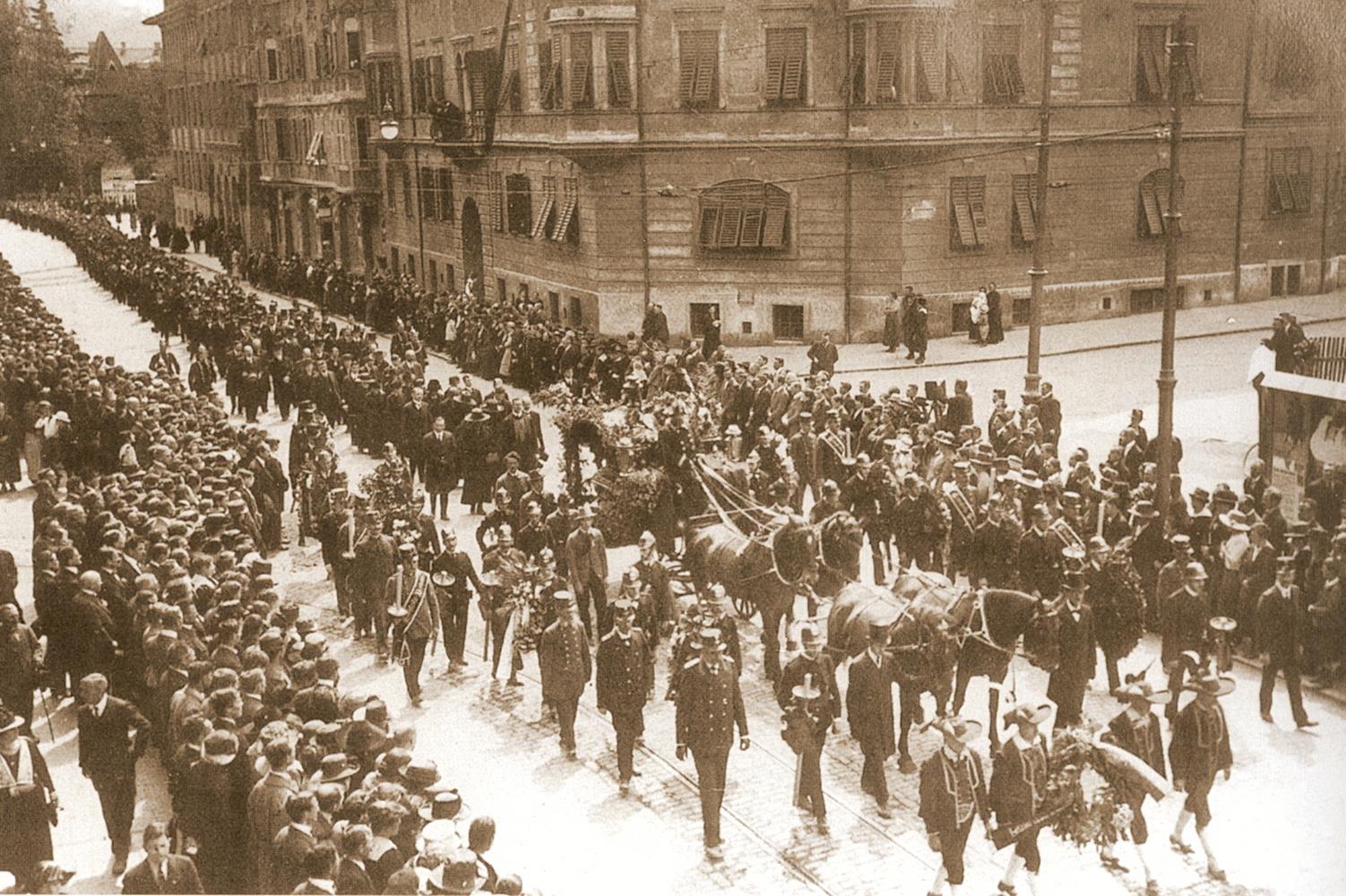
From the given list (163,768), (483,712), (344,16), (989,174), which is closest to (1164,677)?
(483,712)

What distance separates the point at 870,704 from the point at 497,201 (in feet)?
88.6

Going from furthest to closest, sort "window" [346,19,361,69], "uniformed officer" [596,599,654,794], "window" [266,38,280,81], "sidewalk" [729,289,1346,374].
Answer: "window" [266,38,280,81], "window" [346,19,361,69], "sidewalk" [729,289,1346,374], "uniformed officer" [596,599,654,794]

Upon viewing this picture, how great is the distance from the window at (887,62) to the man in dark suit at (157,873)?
2231cm

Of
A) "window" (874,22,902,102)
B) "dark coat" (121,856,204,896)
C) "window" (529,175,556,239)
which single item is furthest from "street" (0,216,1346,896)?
"window" (529,175,556,239)

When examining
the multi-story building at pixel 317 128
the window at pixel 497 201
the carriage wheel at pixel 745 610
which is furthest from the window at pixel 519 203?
the carriage wheel at pixel 745 610

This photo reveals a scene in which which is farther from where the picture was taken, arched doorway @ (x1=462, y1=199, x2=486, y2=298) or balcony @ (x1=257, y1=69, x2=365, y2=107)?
balcony @ (x1=257, y1=69, x2=365, y2=107)

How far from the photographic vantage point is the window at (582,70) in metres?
28.6

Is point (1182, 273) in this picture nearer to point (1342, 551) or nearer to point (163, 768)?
point (1342, 551)

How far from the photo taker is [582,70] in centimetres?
2872

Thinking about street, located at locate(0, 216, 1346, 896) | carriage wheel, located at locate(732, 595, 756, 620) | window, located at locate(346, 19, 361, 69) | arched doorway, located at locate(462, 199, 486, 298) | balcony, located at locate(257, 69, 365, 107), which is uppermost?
window, located at locate(346, 19, 361, 69)

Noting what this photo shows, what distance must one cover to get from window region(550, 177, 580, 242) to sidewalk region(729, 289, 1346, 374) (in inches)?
204

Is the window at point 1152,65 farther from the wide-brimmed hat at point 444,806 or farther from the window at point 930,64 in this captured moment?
Result: the wide-brimmed hat at point 444,806

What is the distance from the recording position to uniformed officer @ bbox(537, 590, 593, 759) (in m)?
10.8

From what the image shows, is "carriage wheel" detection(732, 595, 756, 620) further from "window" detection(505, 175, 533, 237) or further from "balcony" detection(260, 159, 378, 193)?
"balcony" detection(260, 159, 378, 193)
